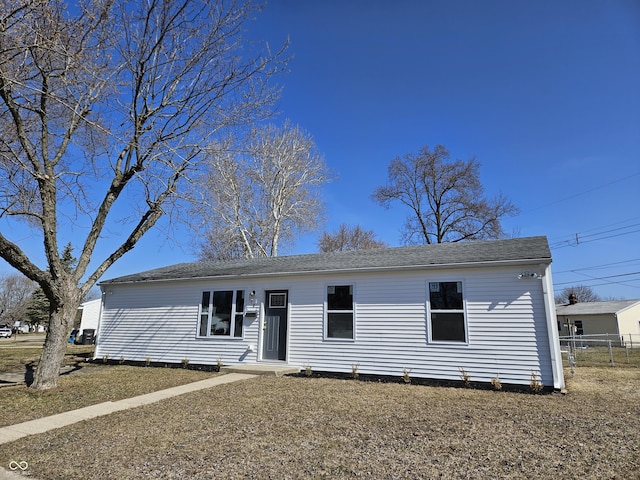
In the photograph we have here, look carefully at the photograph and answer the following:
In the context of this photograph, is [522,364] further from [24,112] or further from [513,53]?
[24,112]

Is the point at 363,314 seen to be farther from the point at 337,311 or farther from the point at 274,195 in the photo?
the point at 274,195

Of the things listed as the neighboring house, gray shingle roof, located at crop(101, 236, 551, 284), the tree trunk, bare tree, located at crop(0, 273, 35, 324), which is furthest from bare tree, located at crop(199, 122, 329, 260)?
bare tree, located at crop(0, 273, 35, 324)

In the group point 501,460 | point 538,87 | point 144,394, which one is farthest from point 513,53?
point 144,394

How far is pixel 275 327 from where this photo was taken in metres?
10.7

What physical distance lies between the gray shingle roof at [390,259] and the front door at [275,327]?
847 mm

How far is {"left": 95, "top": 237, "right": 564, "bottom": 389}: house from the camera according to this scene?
8.07 metres

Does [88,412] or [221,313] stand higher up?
[221,313]

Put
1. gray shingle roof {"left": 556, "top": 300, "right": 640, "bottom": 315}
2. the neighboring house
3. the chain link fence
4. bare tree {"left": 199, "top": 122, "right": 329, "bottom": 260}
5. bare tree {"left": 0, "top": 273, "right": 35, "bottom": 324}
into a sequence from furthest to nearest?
1. bare tree {"left": 0, "top": 273, "right": 35, "bottom": 324}
2. gray shingle roof {"left": 556, "top": 300, "right": 640, "bottom": 315}
3. the neighboring house
4. bare tree {"left": 199, "top": 122, "right": 329, "bottom": 260}
5. the chain link fence

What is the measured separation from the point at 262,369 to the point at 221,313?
2.52 m

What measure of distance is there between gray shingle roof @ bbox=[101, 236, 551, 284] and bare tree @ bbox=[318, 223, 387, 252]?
2017 centimetres

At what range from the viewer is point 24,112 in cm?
858

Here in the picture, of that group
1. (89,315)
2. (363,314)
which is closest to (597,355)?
(363,314)

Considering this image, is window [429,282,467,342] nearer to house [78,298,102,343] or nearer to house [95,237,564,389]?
house [95,237,564,389]

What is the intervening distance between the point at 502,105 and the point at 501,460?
1308cm
